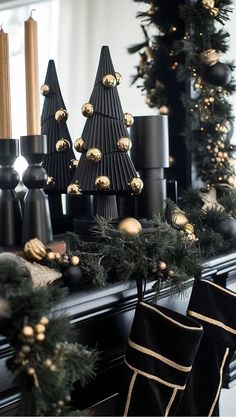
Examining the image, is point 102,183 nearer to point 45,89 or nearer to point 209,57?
point 45,89

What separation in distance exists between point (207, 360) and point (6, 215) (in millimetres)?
439

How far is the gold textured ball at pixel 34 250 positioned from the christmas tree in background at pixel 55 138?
0.27 meters

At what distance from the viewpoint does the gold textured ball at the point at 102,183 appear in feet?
3.25

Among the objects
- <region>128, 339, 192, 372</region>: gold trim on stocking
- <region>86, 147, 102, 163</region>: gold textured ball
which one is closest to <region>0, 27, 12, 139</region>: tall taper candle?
<region>86, 147, 102, 163</region>: gold textured ball

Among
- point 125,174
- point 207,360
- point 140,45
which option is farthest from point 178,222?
point 140,45

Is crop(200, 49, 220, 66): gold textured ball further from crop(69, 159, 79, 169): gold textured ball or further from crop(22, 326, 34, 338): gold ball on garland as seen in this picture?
crop(22, 326, 34, 338): gold ball on garland

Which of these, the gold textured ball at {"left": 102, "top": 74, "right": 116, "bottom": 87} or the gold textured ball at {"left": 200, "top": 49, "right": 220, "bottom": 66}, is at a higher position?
the gold textured ball at {"left": 200, "top": 49, "right": 220, "bottom": 66}

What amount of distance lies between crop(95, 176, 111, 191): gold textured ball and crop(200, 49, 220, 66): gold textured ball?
1.55 ft

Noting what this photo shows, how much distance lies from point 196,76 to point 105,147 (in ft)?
1.43

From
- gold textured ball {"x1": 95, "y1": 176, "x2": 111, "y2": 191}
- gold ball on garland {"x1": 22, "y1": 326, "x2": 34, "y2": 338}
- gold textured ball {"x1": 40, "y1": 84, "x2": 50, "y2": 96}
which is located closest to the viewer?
gold ball on garland {"x1": 22, "y1": 326, "x2": 34, "y2": 338}

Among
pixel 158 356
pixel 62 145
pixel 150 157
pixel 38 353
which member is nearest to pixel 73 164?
pixel 62 145

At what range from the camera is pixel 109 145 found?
1.01 m

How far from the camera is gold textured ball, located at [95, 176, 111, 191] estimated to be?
990 millimetres

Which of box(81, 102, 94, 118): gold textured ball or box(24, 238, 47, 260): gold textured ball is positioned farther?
box(81, 102, 94, 118): gold textured ball
